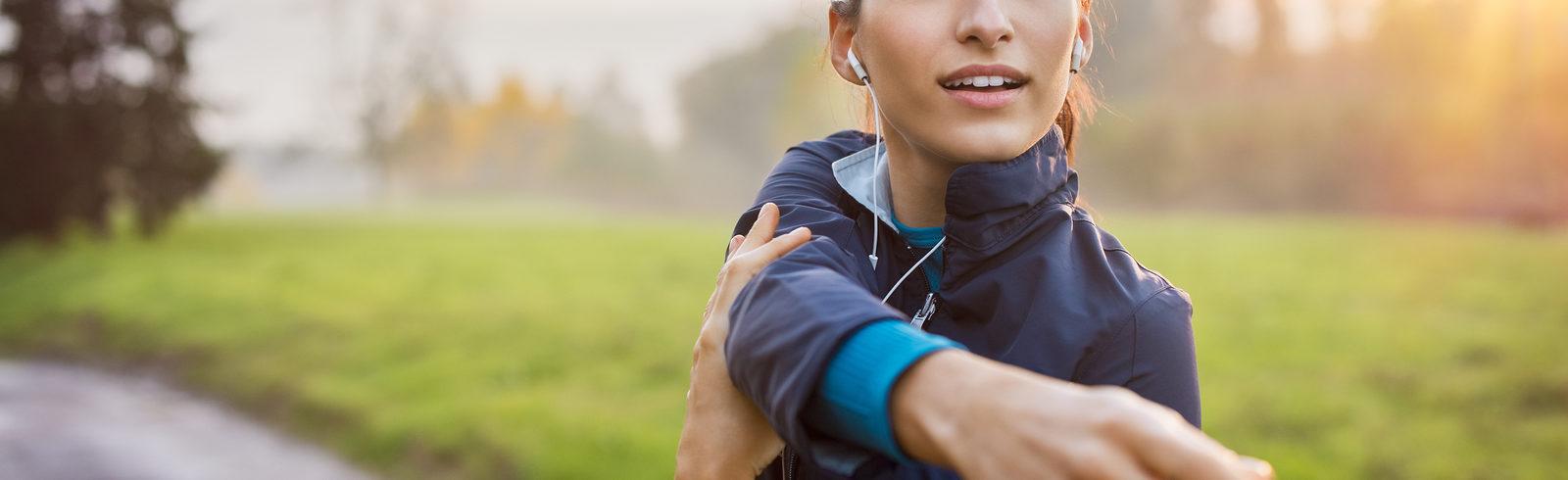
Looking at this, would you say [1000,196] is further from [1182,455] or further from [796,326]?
[1182,455]

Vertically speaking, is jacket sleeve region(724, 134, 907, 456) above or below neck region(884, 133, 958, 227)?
below

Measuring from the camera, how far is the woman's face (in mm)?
1396

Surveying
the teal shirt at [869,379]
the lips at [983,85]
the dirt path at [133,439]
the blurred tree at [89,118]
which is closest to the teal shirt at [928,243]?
the lips at [983,85]

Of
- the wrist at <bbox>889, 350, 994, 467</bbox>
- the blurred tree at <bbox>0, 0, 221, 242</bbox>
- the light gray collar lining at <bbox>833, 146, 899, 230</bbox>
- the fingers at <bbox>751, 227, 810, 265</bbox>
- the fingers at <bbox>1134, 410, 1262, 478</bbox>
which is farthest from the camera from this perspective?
the blurred tree at <bbox>0, 0, 221, 242</bbox>

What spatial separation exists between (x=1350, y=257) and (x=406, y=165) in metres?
41.1

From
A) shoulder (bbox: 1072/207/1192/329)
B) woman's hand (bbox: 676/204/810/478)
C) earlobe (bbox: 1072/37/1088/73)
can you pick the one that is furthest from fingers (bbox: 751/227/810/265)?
earlobe (bbox: 1072/37/1088/73)

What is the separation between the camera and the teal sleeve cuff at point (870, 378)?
96cm

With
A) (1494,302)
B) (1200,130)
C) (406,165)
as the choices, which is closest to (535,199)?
(406,165)

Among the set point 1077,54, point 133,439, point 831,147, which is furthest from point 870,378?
point 133,439

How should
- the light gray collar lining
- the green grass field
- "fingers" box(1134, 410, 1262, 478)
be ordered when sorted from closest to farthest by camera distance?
1. "fingers" box(1134, 410, 1262, 478)
2. the light gray collar lining
3. the green grass field

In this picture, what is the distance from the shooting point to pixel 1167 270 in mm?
14109

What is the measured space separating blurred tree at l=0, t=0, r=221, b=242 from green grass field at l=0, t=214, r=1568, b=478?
106cm

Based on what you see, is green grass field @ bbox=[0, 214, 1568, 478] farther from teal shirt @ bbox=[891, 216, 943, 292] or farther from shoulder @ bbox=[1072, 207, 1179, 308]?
shoulder @ bbox=[1072, 207, 1179, 308]

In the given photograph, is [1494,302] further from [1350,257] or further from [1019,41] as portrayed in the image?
[1019,41]
